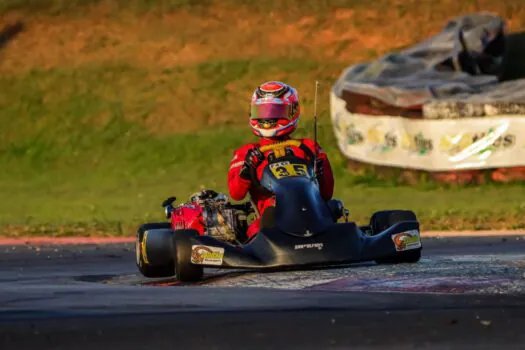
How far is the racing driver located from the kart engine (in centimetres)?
11

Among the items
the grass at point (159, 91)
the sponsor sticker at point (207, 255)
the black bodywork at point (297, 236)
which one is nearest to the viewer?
the black bodywork at point (297, 236)

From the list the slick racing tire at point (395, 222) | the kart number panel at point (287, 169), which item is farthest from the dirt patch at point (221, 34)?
the kart number panel at point (287, 169)

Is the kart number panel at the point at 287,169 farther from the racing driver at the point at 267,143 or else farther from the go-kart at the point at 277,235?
the racing driver at the point at 267,143

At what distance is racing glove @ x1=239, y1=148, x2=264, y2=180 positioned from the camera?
46.8 feet

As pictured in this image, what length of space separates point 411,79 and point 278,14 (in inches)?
641

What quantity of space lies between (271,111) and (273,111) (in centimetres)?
2

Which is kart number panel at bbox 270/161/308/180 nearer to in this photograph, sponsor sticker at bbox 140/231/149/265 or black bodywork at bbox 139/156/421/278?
black bodywork at bbox 139/156/421/278

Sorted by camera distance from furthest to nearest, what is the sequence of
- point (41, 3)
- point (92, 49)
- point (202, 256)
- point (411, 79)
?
1. point (41, 3)
2. point (92, 49)
3. point (411, 79)
4. point (202, 256)

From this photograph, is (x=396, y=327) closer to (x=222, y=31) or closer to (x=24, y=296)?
(x=24, y=296)

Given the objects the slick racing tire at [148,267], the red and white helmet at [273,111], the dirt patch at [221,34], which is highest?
the dirt patch at [221,34]

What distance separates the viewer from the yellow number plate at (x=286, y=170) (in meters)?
14.0

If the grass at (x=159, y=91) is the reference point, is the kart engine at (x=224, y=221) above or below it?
below

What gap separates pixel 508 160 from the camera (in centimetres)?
3045

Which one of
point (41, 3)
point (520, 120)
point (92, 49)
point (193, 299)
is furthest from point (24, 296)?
point (41, 3)
